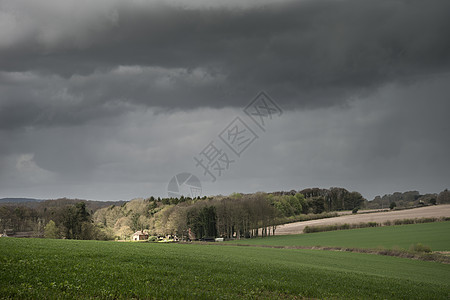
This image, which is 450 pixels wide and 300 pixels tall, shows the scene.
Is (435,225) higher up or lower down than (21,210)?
lower down

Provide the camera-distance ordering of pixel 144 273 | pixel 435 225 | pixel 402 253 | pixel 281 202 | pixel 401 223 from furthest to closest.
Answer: pixel 281 202 < pixel 401 223 < pixel 435 225 < pixel 402 253 < pixel 144 273

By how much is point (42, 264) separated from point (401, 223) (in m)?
127

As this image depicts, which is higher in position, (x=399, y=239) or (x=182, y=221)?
(x=182, y=221)

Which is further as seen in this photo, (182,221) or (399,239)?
(182,221)

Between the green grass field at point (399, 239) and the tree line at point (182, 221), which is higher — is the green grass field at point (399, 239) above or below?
below

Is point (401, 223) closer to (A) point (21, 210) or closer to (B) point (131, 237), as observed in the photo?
(B) point (131, 237)

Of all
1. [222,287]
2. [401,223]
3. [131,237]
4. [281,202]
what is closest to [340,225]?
[401,223]

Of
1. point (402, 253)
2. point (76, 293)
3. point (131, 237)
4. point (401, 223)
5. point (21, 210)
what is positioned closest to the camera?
point (76, 293)

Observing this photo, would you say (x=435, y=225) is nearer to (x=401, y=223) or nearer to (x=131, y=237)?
(x=401, y=223)

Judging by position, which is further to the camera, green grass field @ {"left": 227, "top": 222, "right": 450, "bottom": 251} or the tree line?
the tree line

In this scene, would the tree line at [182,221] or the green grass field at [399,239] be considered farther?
the tree line at [182,221]

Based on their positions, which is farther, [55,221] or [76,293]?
[55,221]

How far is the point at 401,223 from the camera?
123 meters

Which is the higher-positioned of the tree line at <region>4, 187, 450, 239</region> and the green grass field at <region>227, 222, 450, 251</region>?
the tree line at <region>4, 187, 450, 239</region>
